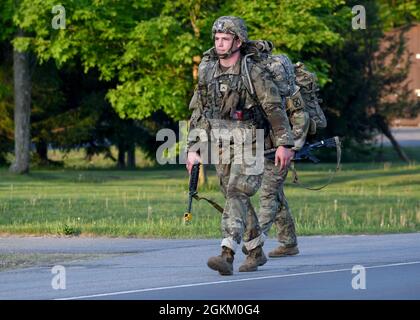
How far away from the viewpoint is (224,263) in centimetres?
1213

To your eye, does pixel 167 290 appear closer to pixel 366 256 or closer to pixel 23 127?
pixel 366 256

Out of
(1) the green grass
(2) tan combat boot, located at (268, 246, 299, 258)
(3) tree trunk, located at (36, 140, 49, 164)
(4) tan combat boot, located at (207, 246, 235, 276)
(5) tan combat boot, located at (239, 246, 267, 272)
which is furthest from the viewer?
(3) tree trunk, located at (36, 140, 49, 164)

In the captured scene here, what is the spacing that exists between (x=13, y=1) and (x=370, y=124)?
1405cm

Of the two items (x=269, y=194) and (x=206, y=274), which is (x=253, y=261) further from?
(x=269, y=194)

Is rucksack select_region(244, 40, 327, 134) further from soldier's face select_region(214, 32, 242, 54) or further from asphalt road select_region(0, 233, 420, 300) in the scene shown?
asphalt road select_region(0, 233, 420, 300)

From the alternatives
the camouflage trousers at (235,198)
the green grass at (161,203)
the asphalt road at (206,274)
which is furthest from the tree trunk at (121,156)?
the camouflage trousers at (235,198)

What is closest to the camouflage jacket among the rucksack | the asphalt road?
the rucksack

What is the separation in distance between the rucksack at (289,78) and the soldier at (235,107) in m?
0.11

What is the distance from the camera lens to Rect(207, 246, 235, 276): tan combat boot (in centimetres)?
1212

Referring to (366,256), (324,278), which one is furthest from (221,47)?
(366,256)

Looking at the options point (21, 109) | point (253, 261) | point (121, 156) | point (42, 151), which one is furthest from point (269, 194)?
point (121, 156)

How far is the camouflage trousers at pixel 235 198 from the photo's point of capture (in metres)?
12.2

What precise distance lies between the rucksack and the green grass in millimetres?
3109

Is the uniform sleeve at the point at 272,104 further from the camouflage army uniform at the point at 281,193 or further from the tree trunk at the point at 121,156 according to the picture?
the tree trunk at the point at 121,156
